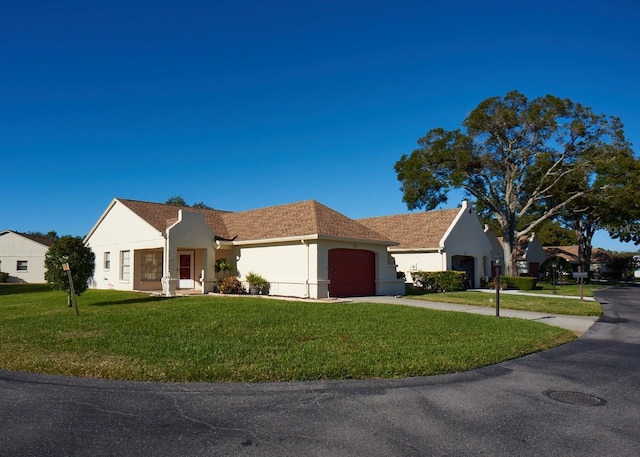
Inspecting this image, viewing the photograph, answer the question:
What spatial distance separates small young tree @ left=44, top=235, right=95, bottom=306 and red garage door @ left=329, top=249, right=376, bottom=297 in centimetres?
1041

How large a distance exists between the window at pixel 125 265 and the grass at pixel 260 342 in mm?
9679

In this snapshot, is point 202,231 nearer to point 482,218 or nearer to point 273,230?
point 273,230

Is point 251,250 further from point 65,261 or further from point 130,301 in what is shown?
point 65,261

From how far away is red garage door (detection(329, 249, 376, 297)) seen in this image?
2097cm

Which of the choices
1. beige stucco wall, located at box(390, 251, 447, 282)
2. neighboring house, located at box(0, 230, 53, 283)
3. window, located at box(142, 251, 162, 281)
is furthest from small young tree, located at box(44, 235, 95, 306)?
neighboring house, located at box(0, 230, 53, 283)

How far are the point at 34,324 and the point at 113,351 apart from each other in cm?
526

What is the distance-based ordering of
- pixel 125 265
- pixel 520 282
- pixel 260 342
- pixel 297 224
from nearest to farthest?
pixel 260 342, pixel 297 224, pixel 125 265, pixel 520 282

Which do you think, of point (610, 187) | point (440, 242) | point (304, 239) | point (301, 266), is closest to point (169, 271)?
point (301, 266)

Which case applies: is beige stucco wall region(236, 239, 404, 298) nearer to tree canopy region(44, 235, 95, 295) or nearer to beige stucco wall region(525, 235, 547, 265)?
tree canopy region(44, 235, 95, 295)

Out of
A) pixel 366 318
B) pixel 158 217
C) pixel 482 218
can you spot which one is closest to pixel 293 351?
pixel 366 318

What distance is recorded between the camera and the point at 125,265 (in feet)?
82.1

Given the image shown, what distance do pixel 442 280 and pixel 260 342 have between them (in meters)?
19.0

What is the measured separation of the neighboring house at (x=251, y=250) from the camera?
798 inches

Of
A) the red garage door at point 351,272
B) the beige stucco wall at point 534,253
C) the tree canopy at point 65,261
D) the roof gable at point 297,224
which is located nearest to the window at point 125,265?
the roof gable at point 297,224
